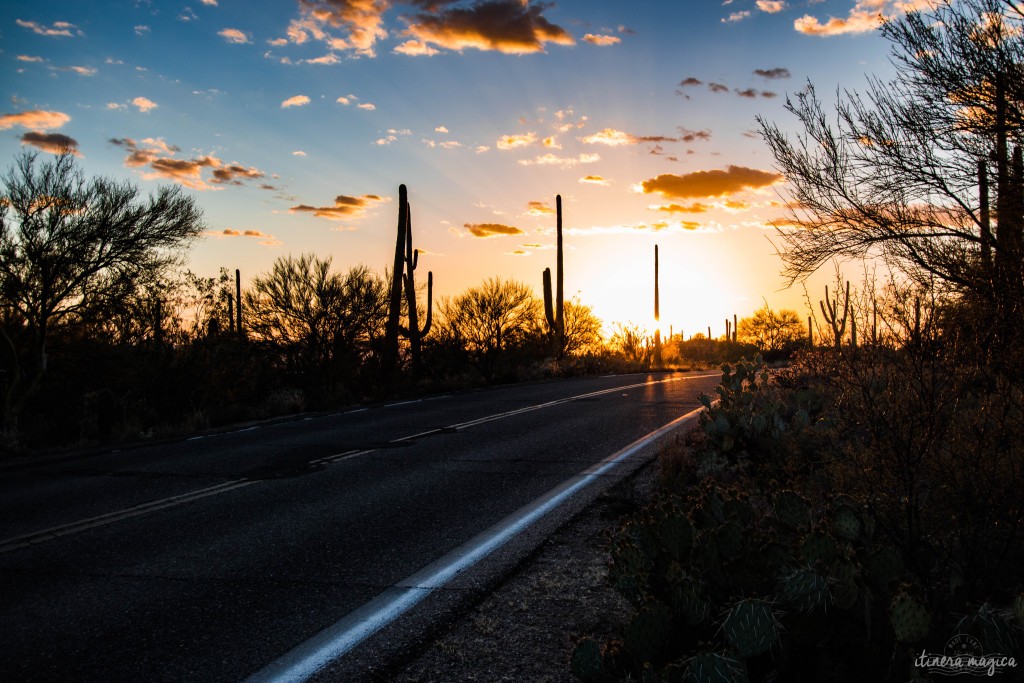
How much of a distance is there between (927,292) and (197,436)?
1087 cm

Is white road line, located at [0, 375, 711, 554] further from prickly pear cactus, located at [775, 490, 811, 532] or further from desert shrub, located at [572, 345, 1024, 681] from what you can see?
prickly pear cactus, located at [775, 490, 811, 532]

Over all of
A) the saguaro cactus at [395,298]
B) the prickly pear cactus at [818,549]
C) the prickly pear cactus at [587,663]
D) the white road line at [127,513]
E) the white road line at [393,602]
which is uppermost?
the saguaro cactus at [395,298]

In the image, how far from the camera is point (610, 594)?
15.2ft

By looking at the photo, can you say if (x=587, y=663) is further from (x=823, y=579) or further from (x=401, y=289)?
(x=401, y=289)

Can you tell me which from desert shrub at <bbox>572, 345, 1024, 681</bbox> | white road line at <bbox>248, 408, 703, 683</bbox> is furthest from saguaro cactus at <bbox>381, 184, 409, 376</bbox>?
desert shrub at <bbox>572, 345, 1024, 681</bbox>

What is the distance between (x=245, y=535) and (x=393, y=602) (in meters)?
2.19

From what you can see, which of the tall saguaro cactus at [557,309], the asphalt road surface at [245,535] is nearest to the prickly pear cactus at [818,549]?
the asphalt road surface at [245,535]

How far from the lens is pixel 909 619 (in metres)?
2.72

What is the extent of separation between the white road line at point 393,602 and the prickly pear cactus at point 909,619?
2557 millimetres

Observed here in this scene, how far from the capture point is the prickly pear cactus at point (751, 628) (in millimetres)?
2709

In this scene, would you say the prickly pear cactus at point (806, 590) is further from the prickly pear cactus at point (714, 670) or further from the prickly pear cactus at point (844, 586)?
the prickly pear cactus at point (714, 670)

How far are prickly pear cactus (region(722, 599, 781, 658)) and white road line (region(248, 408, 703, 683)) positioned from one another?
203 centimetres

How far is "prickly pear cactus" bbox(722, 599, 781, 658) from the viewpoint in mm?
2709

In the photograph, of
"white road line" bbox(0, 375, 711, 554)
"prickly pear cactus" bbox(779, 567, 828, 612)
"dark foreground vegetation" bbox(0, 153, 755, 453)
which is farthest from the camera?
"dark foreground vegetation" bbox(0, 153, 755, 453)
